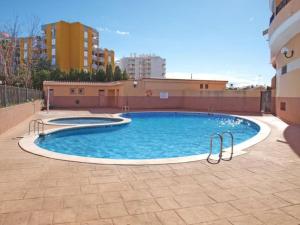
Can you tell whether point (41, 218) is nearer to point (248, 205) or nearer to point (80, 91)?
point (248, 205)

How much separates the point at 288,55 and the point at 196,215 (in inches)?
518

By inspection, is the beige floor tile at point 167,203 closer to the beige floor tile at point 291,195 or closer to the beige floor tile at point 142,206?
the beige floor tile at point 142,206

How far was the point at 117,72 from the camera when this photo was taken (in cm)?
3512

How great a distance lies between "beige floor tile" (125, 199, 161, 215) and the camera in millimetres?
3262

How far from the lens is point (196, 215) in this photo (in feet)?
10.4

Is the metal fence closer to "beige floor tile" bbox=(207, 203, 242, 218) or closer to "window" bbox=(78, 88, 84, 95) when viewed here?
"beige floor tile" bbox=(207, 203, 242, 218)

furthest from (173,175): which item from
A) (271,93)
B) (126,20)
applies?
(271,93)

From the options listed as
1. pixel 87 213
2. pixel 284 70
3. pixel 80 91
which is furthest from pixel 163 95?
pixel 87 213

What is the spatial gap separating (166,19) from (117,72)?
65.3 feet

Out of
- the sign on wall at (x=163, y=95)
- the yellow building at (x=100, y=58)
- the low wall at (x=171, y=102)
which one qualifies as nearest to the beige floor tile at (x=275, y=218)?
the low wall at (x=171, y=102)

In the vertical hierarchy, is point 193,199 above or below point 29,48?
below

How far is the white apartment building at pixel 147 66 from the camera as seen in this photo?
3720 inches

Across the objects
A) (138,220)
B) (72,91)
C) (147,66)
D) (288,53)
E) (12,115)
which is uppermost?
(147,66)

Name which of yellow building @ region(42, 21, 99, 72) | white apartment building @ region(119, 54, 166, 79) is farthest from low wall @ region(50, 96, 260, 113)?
white apartment building @ region(119, 54, 166, 79)
